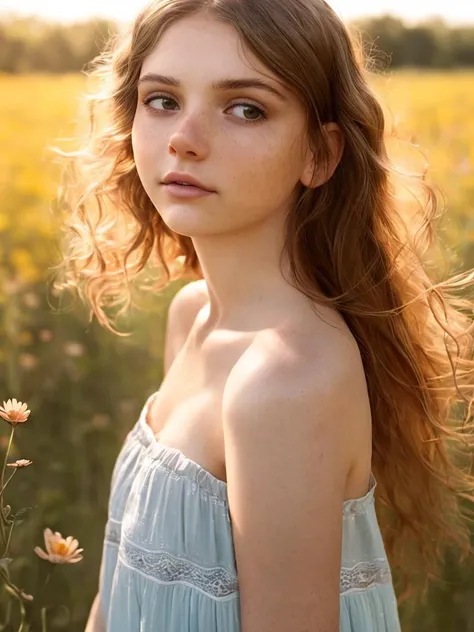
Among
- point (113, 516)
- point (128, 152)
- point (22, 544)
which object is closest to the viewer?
point (113, 516)

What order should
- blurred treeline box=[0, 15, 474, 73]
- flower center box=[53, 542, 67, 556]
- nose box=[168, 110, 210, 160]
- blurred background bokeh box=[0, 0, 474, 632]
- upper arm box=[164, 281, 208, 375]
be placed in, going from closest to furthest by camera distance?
nose box=[168, 110, 210, 160] → flower center box=[53, 542, 67, 556] → upper arm box=[164, 281, 208, 375] → blurred background bokeh box=[0, 0, 474, 632] → blurred treeline box=[0, 15, 474, 73]

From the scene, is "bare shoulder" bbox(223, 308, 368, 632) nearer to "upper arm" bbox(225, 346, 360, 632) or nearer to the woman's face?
"upper arm" bbox(225, 346, 360, 632)

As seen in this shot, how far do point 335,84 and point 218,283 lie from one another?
0.40 m

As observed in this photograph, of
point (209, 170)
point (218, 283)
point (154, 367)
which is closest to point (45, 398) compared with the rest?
point (154, 367)

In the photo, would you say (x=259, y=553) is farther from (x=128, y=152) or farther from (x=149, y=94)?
(x=128, y=152)

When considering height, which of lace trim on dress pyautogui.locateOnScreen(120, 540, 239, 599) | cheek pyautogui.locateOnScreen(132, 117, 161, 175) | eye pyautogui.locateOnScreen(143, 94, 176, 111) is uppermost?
eye pyautogui.locateOnScreen(143, 94, 176, 111)

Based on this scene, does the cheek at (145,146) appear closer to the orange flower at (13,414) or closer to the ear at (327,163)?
the ear at (327,163)

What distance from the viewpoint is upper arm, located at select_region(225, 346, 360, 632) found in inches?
64.0

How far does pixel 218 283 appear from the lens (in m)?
1.94

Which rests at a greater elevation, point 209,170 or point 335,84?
point 335,84

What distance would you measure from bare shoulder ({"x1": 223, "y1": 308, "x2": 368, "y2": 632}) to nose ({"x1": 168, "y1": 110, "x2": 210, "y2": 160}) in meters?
0.33

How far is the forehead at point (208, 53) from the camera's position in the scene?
1731 millimetres

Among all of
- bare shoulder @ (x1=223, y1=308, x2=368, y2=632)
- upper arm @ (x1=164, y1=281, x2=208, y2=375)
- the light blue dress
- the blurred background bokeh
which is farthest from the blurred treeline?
bare shoulder @ (x1=223, y1=308, x2=368, y2=632)

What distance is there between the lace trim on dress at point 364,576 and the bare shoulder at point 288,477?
0.19 metres
